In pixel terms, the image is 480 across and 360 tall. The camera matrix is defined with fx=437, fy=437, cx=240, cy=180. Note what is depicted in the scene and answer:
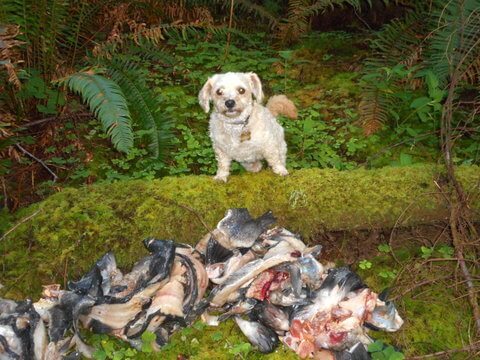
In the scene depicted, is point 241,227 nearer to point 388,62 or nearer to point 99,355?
point 99,355

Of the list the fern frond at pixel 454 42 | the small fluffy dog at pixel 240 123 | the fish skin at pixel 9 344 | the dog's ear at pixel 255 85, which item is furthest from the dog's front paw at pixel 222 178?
the fern frond at pixel 454 42

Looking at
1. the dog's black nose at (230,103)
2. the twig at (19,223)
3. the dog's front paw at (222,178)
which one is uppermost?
the dog's black nose at (230,103)

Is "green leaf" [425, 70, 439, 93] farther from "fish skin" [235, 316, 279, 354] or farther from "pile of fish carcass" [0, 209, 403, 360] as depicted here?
"fish skin" [235, 316, 279, 354]

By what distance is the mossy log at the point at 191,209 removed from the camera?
324 centimetres

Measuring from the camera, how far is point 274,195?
3596mm

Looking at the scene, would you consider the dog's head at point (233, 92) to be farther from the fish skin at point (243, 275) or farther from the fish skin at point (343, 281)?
the fish skin at point (343, 281)

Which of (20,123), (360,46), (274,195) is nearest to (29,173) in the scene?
(20,123)

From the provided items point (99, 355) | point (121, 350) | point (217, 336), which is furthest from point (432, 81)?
point (99, 355)

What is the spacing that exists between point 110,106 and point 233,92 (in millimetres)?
1100

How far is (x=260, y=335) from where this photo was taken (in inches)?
121

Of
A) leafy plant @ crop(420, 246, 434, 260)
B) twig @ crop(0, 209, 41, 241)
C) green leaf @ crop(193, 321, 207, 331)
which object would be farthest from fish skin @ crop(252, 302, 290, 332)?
twig @ crop(0, 209, 41, 241)

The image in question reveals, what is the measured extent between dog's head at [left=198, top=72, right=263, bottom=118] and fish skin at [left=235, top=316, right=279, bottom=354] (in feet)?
5.35

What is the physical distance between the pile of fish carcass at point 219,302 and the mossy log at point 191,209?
0.44 ft

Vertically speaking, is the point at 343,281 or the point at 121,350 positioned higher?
the point at 343,281
